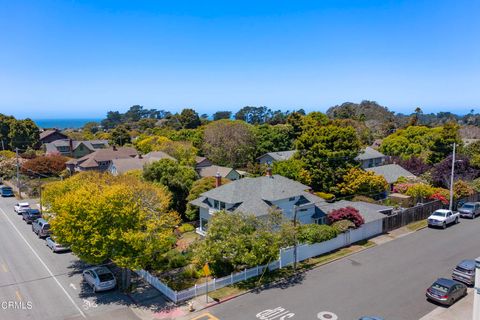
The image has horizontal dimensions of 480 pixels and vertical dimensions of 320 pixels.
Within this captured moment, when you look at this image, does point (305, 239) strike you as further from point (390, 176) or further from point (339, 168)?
point (390, 176)

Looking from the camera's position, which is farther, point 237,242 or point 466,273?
point 466,273

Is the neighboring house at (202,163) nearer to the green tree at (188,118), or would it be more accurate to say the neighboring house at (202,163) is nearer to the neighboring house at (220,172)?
the neighboring house at (220,172)

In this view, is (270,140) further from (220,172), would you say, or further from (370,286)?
(370,286)

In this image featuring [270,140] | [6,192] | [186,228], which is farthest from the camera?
[270,140]

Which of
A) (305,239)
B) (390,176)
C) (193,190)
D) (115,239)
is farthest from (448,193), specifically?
(115,239)

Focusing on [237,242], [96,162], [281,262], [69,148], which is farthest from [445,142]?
[69,148]

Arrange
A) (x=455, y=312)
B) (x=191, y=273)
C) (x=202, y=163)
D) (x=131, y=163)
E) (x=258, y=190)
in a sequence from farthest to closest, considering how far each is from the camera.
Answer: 1. (x=202, y=163)
2. (x=131, y=163)
3. (x=258, y=190)
4. (x=191, y=273)
5. (x=455, y=312)

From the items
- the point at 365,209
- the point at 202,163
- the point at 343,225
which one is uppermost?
the point at 202,163

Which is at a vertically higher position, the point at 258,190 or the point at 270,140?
the point at 270,140
